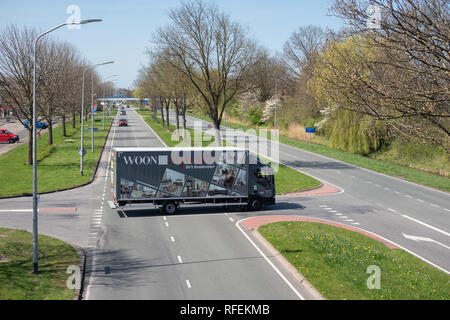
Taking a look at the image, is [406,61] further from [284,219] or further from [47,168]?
[47,168]

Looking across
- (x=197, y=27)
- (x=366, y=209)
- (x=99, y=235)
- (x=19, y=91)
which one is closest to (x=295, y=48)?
(x=197, y=27)

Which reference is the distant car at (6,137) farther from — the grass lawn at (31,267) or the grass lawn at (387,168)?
the grass lawn at (31,267)

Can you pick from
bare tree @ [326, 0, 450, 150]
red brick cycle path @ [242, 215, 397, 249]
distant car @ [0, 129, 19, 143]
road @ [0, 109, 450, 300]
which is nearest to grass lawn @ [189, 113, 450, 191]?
road @ [0, 109, 450, 300]

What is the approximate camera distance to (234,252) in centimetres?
1864

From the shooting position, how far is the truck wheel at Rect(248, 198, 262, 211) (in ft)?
88.4

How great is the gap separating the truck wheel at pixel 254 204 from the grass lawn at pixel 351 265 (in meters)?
4.95

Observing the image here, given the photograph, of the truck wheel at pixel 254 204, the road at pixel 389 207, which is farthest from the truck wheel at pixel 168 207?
the road at pixel 389 207

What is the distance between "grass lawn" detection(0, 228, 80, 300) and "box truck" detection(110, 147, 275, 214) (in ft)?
19.0

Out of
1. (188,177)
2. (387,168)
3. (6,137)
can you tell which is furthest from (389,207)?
(6,137)

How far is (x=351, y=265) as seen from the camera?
16.3 m

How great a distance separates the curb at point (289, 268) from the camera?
1429cm

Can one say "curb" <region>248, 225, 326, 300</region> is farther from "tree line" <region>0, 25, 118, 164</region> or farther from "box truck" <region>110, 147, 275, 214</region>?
"tree line" <region>0, 25, 118, 164</region>

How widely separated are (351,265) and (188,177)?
11510mm

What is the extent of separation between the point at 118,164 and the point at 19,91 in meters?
23.6
